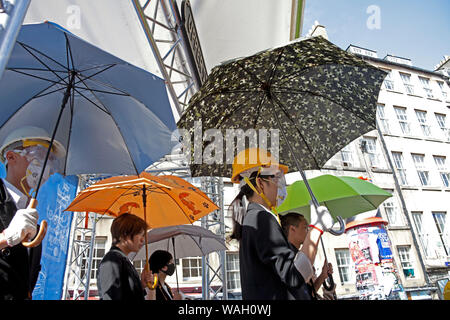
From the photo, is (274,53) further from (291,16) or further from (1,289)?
(291,16)

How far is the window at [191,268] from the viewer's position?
1556 centimetres

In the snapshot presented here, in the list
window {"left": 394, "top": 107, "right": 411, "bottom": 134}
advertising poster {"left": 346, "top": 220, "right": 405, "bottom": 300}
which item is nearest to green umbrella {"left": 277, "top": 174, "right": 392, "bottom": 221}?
advertising poster {"left": 346, "top": 220, "right": 405, "bottom": 300}

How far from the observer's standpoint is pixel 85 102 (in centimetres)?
253

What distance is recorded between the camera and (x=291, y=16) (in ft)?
15.7

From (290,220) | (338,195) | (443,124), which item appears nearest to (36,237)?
(290,220)

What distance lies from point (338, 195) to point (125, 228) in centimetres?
242

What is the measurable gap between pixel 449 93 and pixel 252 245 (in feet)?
110

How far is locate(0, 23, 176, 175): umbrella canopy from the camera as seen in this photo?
6.91ft

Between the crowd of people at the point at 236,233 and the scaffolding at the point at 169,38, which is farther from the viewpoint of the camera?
the scaffolding at the point at 169,38

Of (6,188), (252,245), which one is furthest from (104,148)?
(252,245)

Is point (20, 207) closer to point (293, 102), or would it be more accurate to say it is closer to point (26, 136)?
point (26, 136)

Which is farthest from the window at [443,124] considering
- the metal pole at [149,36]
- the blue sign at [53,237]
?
the blue sign at [53,237]

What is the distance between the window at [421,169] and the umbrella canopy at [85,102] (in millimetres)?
24511

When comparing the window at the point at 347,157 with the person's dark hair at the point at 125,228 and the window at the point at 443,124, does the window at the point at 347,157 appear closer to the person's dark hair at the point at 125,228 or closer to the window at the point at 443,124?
the window at the point at 443,124
